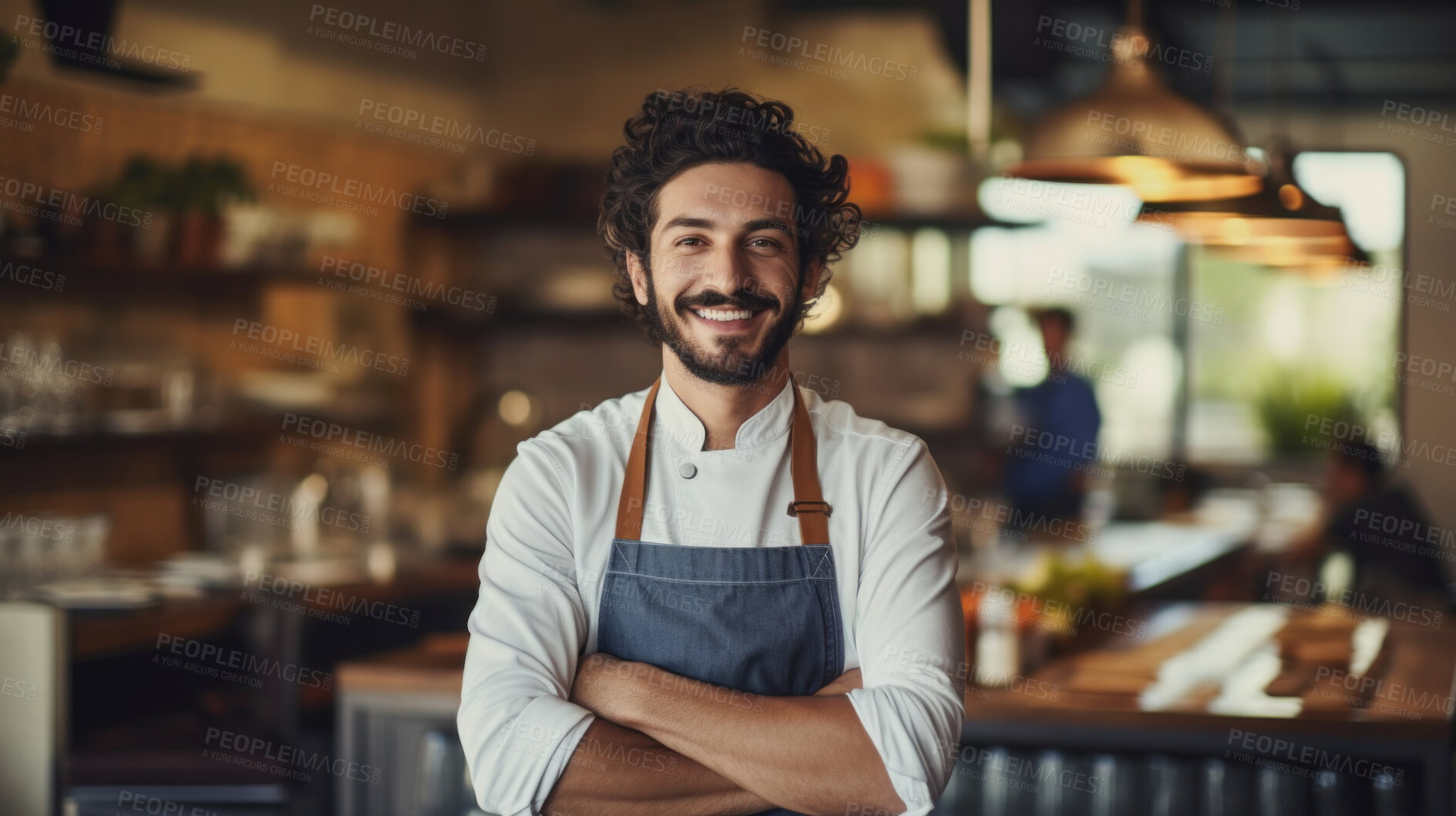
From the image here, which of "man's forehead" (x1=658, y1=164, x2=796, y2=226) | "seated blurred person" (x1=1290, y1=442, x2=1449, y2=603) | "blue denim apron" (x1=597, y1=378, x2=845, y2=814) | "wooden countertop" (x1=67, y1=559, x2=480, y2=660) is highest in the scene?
"man's forehead" (x1=658, y1=164, x2=796, y2=226)

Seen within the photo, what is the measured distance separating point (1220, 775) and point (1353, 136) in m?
6.31

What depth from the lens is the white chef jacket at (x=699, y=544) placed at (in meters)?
1.58

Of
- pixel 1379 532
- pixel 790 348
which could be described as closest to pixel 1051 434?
pixel 790 348

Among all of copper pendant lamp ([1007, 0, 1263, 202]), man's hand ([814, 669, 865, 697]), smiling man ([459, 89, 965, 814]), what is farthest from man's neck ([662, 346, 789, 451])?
copper pendant lamp ([1007, 0, 1263, 202])

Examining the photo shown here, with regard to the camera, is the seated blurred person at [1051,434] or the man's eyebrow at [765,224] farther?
the seated blurred person at [1051,434]

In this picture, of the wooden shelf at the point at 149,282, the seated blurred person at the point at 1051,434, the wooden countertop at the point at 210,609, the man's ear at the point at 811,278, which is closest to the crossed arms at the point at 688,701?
the man's ear at the point at 811,278

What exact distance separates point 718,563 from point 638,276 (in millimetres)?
388

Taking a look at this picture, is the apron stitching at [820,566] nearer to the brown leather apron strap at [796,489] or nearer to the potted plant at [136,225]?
the brown leather apron strap at [796,489]

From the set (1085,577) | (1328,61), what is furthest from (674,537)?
(1328,61)

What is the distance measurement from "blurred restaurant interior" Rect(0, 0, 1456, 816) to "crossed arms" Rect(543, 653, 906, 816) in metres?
1.43

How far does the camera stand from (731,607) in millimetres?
1691

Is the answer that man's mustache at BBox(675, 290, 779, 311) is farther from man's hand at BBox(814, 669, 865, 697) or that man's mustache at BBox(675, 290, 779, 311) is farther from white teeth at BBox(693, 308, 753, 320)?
man's hand at BBox(814, 669, 865, 697)

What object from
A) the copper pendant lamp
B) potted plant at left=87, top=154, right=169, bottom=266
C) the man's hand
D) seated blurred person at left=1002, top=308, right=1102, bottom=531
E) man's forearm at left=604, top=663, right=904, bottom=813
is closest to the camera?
man's forearm at left=604, top=663, right=904, bottom=813

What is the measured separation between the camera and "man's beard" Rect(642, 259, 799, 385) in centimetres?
162
